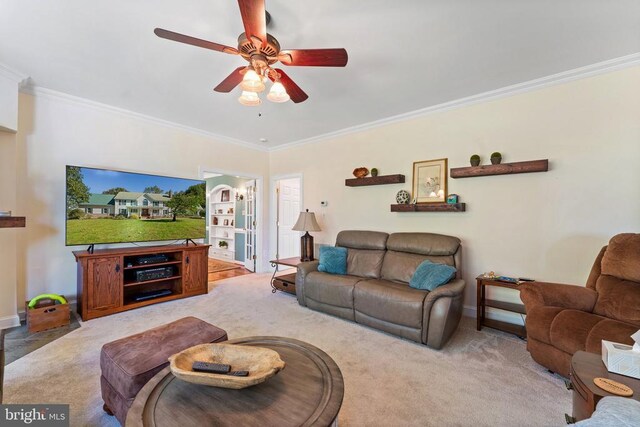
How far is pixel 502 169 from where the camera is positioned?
2.98 meters

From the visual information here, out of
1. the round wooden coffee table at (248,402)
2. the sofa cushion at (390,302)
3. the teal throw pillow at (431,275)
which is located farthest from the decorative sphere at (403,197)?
the round wooden coffee table at (248,402)

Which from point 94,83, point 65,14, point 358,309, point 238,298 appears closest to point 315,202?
point 238,298

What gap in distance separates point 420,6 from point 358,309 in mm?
2782

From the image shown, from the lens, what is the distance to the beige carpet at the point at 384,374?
166 cm

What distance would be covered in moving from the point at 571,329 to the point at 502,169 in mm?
1752

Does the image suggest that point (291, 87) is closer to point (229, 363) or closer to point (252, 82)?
point (252, 82)

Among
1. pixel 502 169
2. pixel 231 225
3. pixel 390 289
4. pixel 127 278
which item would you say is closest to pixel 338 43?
pixel 502 169

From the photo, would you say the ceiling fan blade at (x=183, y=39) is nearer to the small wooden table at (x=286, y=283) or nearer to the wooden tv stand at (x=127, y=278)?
the wooden tv stand at (x=127, y=278)

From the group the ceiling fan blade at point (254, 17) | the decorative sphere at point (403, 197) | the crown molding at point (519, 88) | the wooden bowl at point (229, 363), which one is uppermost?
the crown molding at point (519, 88)

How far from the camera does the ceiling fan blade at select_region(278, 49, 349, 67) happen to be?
1737mm

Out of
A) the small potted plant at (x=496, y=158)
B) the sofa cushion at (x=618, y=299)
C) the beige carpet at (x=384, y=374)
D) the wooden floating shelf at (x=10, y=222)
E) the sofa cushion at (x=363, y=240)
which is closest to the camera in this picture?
the beige carpet at (x=384, y=374)

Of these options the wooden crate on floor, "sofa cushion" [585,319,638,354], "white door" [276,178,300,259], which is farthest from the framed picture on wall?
the wooden crate on floor

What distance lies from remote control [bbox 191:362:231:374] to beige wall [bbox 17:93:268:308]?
11.1ft

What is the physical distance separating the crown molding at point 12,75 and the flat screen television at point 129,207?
0.95 m
